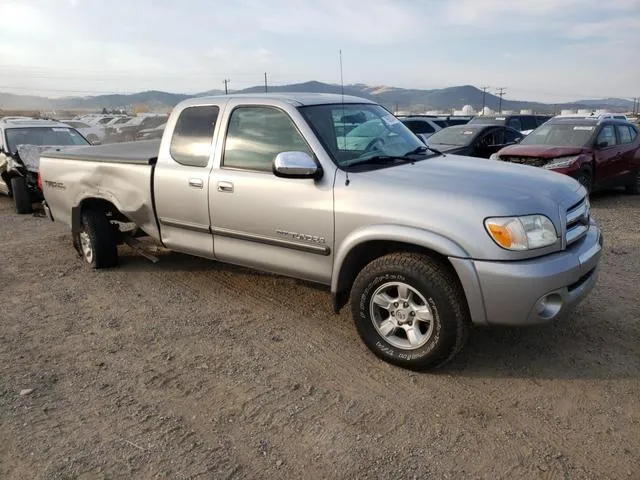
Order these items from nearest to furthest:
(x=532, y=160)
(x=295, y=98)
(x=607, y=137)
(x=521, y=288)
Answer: (x=521, y=288), (x=295, y=98), (x=532, y=160), (x=607, y=137)

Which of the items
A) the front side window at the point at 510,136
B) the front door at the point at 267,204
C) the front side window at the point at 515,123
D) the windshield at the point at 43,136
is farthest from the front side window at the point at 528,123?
the front door at the point at 267,204

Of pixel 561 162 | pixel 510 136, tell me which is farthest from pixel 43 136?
pixel 510 136

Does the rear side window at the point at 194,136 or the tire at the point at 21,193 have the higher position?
the rear side window at the point at 194,136

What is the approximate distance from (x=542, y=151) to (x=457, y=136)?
2.86 m

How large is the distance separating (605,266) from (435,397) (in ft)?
11.3

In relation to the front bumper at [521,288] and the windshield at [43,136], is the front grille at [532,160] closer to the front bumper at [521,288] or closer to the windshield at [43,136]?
the front bumper at [521,288]

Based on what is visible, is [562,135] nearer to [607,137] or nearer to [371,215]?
[607,137]

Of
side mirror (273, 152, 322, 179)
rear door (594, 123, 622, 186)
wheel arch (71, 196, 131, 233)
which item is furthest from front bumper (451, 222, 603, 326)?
rear door (594, 123, 622, 186)

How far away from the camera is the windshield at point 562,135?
9961 mm

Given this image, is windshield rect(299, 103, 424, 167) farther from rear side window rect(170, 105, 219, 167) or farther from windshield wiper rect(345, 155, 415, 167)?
rear side window rect(170, 105, 219, 167)

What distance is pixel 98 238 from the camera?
228 inches

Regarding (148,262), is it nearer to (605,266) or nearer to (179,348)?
(179,348)

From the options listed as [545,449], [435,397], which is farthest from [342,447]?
[545,449]

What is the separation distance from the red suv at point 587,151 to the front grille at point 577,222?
590 cm
